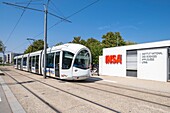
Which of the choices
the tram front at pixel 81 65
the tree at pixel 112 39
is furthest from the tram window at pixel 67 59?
the tree at pixel 112 39

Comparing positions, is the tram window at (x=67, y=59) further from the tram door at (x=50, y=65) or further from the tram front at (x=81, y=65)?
the tram door at (x=50, y=65)

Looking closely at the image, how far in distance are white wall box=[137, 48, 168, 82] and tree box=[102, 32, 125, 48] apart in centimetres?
3781

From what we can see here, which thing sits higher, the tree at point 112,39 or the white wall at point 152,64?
the tree at point 112,39

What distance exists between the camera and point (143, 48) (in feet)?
53.3

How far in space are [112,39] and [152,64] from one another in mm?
40375

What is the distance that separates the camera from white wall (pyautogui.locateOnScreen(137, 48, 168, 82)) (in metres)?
14.3

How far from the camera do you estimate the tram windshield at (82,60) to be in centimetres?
1262

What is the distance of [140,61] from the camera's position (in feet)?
54.2

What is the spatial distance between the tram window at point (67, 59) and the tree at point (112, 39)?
42.1 m

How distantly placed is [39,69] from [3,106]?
13.9 m

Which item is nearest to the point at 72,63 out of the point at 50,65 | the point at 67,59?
the point at 67,59

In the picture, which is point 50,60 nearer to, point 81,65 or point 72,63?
point 72,63

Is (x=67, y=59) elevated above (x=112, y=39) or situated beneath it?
situated beneath

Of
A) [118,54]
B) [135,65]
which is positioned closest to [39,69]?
[118,54]
